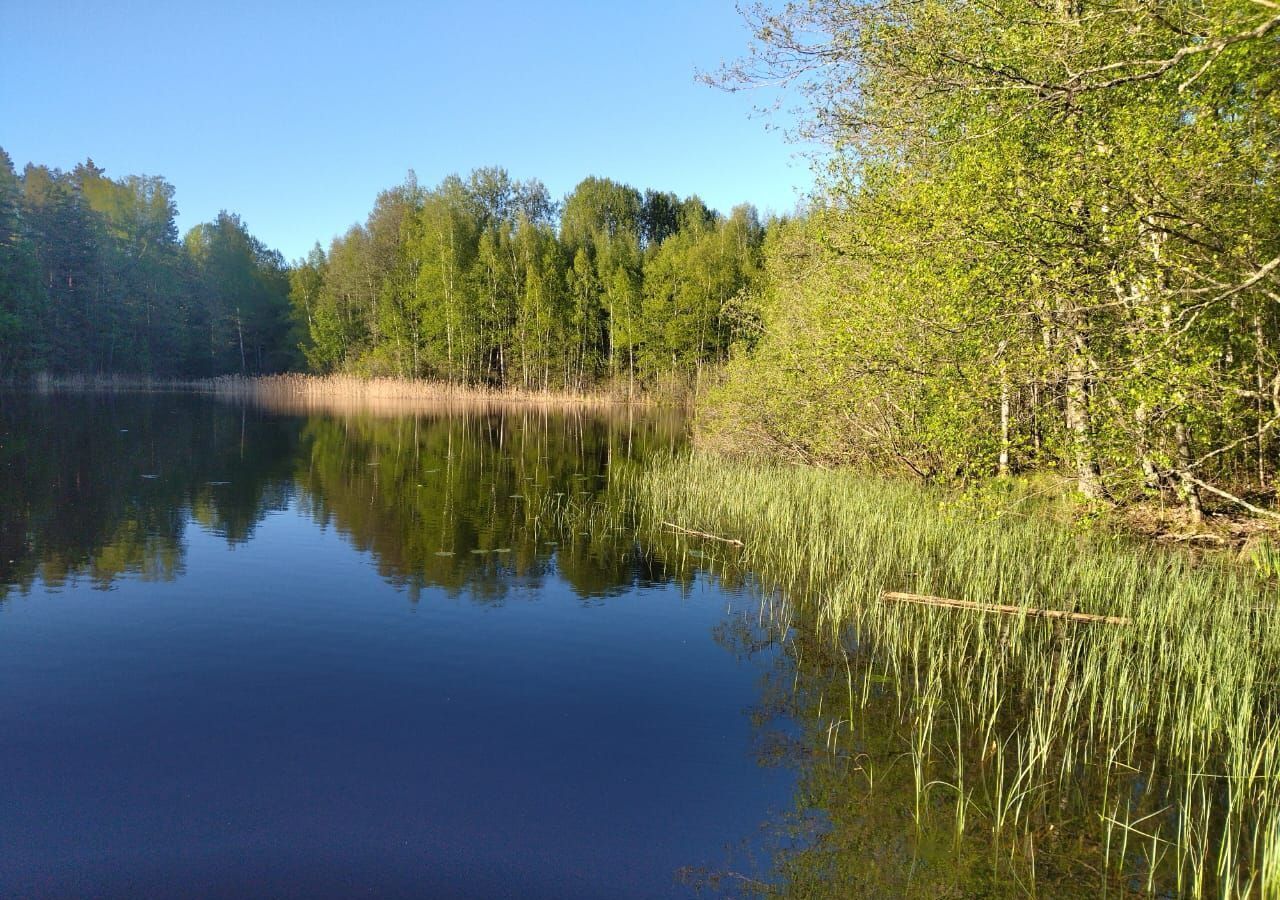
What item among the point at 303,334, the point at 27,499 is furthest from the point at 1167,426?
the point at 303,334

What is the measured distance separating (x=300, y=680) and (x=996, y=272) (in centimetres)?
941

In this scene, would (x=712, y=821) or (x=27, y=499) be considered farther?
(x=27, y=499)

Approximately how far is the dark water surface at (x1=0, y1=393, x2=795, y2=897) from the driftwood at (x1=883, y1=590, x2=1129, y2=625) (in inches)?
81.7

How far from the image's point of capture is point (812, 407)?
19.0 meters

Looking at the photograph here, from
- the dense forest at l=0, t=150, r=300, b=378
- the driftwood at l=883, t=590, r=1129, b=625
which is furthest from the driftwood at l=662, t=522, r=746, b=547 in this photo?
the dense forest at l=0, t=150, r=300, b=378

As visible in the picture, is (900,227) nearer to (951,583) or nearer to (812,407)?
(951,583)

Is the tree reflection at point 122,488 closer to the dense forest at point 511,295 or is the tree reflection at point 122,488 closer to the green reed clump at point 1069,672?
the green reed clump at point 1069,672

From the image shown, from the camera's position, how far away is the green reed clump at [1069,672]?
224 inches

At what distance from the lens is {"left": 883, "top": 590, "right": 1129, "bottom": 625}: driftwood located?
9031 millimetres

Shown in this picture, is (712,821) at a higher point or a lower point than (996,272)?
lower

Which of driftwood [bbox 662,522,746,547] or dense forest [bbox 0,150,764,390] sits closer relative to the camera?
driftwood [bbox 662,522,746,547]

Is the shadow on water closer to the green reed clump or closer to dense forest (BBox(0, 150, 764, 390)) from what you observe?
the green reed clump

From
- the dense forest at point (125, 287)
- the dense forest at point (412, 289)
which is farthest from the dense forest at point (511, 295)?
the dense forest at point (125, 287)

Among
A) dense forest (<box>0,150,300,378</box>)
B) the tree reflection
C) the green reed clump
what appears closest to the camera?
the green reed clump
